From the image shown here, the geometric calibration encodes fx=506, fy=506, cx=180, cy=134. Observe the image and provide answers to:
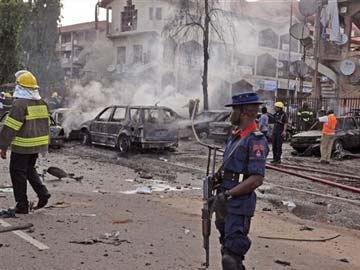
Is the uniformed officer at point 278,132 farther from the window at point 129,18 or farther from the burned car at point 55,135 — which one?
the window at point 129,18

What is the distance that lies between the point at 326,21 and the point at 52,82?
905 inches

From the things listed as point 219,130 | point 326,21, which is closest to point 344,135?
point 219,130

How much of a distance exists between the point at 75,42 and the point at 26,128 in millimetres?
52860

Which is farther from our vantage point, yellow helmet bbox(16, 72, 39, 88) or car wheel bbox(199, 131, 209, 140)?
car wheel bbox(199, 131, 209, 140)

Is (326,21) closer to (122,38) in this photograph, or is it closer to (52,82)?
(122,38)

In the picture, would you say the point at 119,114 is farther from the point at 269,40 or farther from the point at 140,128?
the point at 269,40

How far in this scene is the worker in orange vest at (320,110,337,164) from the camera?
14516mm

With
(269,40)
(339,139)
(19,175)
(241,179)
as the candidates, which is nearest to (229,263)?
(241,179)

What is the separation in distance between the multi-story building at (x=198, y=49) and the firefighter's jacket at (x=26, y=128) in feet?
68.9

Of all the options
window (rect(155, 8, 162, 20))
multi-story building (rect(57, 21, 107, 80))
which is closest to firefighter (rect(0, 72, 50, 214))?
window (rect(155, 8, 162, 20))

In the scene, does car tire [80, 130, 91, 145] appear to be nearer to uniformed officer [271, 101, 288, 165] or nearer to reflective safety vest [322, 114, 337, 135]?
uniformed officer [271, 101, 288, 165]

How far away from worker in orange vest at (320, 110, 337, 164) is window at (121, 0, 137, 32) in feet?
93.4

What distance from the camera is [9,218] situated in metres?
6.02

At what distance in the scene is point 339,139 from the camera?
1669 centimetres
